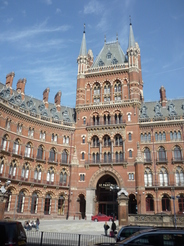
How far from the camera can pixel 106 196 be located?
162 ft

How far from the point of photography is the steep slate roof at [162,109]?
50.3 meters

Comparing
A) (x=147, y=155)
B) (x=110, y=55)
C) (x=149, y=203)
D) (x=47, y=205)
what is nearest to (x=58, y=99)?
(x=110, y=55)

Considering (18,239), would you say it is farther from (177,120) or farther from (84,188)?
(177,120)

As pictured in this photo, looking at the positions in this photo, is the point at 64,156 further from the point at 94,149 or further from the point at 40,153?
the point at 94,149

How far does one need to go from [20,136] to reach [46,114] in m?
9.03

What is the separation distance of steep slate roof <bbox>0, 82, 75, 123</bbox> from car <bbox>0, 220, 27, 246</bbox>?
34736 mm

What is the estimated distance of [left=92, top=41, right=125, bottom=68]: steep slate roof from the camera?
57500 mm

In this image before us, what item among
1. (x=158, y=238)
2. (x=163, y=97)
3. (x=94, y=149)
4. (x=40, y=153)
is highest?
(x=163, y=97)

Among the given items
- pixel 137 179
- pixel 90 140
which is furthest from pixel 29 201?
pixel 137 179

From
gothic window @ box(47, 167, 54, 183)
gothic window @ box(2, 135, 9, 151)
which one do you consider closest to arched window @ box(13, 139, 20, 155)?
gothic window @ box(2, 135, 9, 151)

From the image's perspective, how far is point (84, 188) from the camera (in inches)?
1881

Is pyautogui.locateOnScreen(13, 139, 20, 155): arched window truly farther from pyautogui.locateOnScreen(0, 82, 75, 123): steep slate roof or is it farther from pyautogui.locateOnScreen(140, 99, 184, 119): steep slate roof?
pyautogui.locateOnScreen(140, 99, 184, 119): steep slate roof

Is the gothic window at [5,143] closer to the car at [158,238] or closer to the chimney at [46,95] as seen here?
→ the chimney at [46,95]

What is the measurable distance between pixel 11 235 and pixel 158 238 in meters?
7.02
